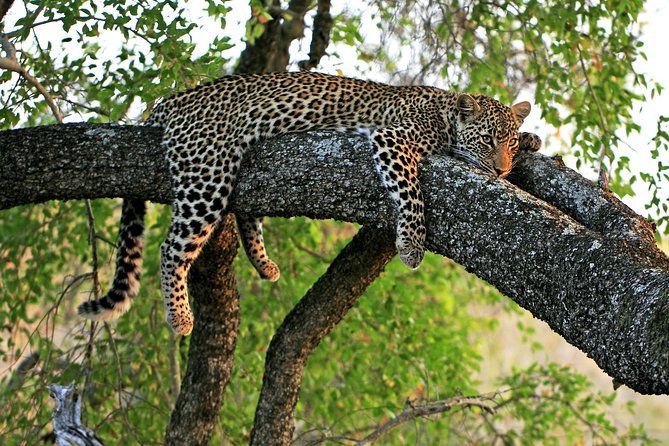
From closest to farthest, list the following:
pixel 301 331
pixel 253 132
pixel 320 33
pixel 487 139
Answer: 1. pixel 253 132
2. pixel 487 139
3. pixel 301 331
4. pixel 320 33

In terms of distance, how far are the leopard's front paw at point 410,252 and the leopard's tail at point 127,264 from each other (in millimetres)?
1874

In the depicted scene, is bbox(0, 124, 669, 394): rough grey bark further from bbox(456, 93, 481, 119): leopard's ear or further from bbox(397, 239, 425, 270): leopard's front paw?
bbox(456, 93, 481, 119): leopard's ear

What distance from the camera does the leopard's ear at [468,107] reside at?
6156 mm

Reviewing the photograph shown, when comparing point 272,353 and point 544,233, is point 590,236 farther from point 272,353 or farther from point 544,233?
point 272,353

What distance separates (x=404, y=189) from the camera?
4734mm

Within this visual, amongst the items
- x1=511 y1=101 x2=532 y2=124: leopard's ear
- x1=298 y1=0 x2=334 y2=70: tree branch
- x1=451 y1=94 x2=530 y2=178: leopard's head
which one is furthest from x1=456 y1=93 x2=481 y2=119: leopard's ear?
x1=298 y1=0 x2=334 y2=70: tree branch

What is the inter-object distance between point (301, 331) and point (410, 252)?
136 cm

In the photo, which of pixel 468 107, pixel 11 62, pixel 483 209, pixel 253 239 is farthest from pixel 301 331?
pixel 11 62

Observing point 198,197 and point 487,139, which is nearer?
point 198,197

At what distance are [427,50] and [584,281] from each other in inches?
238

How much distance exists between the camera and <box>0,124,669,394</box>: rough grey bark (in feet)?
11.6

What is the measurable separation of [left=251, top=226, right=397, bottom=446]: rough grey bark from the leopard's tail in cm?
93

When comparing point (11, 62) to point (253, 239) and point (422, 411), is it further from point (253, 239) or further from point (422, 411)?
point (422, 411)

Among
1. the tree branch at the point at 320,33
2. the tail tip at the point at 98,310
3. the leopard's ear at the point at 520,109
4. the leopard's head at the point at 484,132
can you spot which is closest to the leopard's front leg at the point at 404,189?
the leopard's head at the point at 484,132
